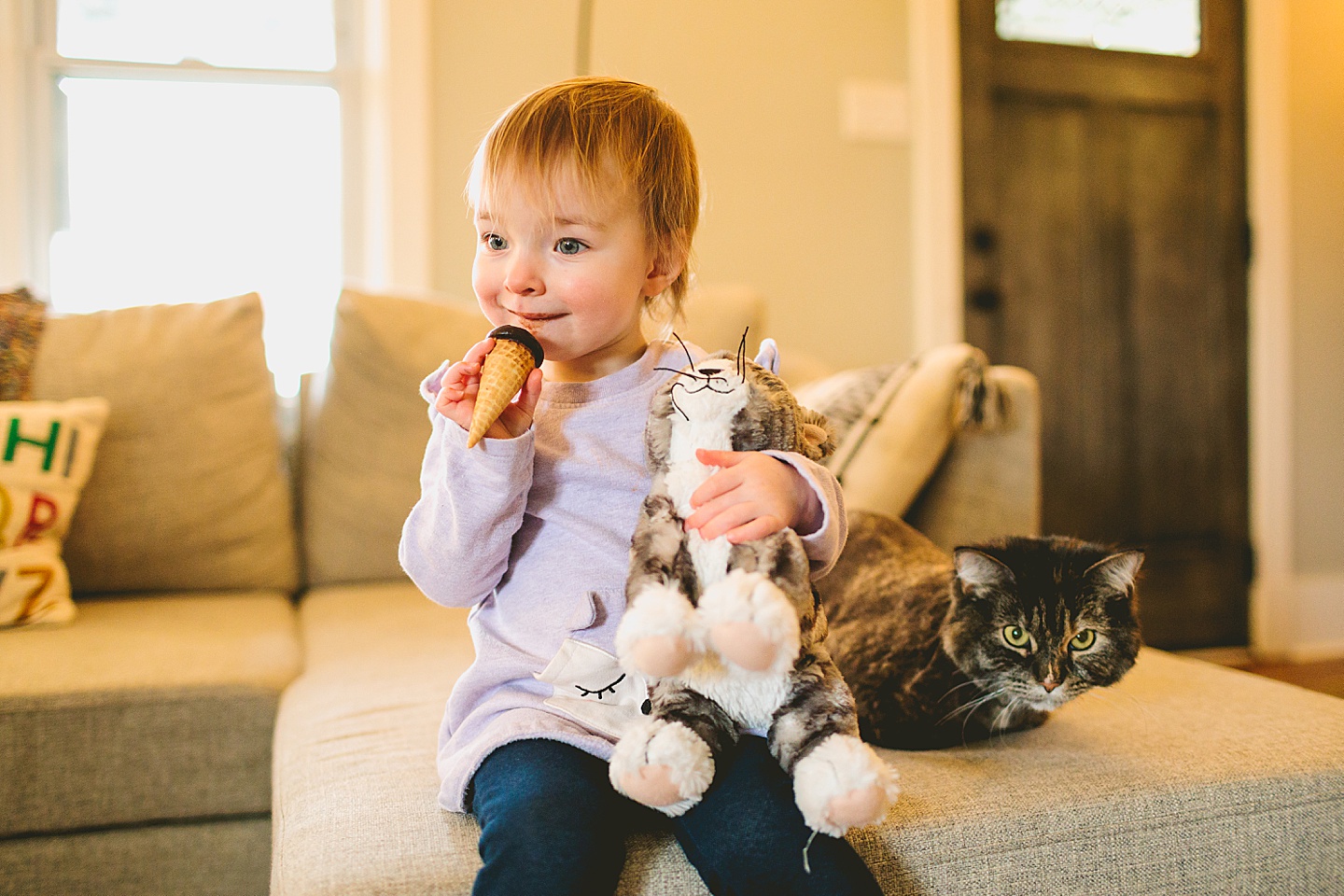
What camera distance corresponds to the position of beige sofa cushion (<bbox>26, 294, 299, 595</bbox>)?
5.54 ft

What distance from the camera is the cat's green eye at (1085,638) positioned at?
94 centimetres

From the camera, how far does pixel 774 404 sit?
2.60 feet

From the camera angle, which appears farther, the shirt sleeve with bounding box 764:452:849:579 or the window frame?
the window frame

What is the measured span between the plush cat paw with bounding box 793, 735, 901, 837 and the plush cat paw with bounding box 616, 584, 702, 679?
0.37 ft

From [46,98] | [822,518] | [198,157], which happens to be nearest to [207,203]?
[198,157]

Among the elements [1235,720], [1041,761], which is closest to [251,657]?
[1041,761]

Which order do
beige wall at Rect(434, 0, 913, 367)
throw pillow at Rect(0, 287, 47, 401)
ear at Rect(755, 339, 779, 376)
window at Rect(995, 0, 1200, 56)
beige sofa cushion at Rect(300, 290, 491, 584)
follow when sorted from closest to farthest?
ear at Rect(755, 339, 779, 376) < throw pillow at Rect(0, 287, 47, 401) < beige sofa cushion at Rect(300, 290, 491, 584) < beige wall at Rect(434, 0, 913, 367) < window at Rect(995, 0, 1200, 56)

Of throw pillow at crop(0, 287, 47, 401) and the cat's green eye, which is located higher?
throw pillow at crop(0, 287, 47, 401)

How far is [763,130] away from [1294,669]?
2217 millimetres

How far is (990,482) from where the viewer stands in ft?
4.95

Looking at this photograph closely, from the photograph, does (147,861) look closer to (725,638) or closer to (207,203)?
(725,638)

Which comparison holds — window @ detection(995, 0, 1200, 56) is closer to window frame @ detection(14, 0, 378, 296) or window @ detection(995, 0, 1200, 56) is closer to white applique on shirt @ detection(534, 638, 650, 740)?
window frame @ detection(14, 0, 378, 296)

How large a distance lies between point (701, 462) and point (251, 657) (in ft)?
2.83

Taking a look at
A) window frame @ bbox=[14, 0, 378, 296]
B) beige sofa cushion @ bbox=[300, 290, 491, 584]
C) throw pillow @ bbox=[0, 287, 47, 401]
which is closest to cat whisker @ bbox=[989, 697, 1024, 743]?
beige sofa cushion @ bbox=[300, 290, 491, 584]
